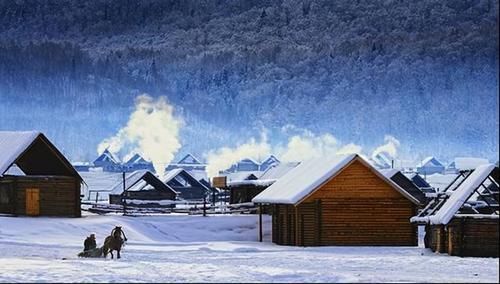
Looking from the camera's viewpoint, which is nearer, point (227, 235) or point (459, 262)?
point (459, 262)

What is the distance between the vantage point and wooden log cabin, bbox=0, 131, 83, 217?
52.7m

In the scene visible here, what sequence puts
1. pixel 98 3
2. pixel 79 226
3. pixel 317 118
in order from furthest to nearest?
A: pixel 98 3
pixel 317 118
pixel 79 226

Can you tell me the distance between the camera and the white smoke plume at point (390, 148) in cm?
10964

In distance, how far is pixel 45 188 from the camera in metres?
53.8

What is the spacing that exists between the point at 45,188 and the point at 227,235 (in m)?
10.4

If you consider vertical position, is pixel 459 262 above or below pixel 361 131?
below

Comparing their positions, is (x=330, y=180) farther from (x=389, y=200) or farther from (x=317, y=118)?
(x=317, y=118)

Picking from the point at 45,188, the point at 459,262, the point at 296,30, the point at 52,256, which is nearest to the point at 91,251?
the point at 52,256

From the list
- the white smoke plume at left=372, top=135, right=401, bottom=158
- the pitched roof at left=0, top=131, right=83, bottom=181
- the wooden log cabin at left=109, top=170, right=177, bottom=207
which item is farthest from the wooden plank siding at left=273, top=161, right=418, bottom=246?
the white smoke plume at left=372, top=135, right=401, bottom=158

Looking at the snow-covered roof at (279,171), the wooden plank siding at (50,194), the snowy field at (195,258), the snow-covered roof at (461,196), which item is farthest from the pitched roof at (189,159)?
the snow-covered roof at (461,196)

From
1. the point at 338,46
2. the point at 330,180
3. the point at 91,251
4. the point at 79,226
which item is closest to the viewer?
the point at 91,251

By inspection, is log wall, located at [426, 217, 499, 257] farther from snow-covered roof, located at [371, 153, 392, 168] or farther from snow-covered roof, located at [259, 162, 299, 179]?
snow-covered roof, located at [371, 153, 392, 168]

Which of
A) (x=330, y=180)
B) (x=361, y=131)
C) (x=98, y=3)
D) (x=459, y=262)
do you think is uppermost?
(x=98, y=3)

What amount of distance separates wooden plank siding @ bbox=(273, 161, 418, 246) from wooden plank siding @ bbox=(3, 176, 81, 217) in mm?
14471
